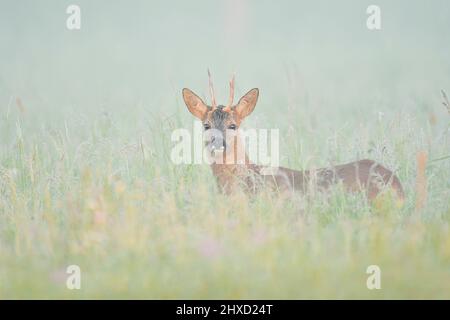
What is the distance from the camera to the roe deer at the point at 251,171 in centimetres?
811

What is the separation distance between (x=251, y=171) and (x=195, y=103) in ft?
3.62

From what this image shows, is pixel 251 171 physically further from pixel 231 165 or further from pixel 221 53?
pixel 221 53

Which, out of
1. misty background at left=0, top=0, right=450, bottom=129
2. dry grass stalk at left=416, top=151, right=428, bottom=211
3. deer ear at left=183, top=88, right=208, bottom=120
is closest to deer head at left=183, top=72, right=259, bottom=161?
deer ear at left=183, top=88, right=208, bottom=120

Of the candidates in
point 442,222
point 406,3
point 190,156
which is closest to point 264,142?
point 190,156

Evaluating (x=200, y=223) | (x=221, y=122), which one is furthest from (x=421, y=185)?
(x=221, y=122)

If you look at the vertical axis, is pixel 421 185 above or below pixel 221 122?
Result: below

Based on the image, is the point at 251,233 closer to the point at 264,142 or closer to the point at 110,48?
the point at 264,142

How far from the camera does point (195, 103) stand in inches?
359

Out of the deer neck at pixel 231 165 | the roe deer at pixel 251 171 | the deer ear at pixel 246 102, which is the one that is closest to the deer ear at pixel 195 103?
the roe deer at pixel 251 171

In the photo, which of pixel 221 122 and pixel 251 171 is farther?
pixel 221 122

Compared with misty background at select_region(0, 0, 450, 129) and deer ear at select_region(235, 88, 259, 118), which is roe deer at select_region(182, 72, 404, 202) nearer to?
deer ear at select_region(235, 88, 259, 118)

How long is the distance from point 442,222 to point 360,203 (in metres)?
0.66

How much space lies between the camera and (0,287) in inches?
263

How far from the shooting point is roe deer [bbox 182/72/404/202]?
26.6 ft
